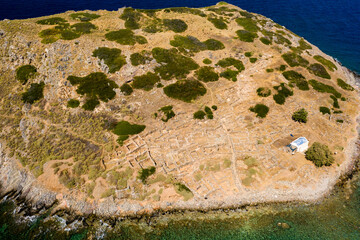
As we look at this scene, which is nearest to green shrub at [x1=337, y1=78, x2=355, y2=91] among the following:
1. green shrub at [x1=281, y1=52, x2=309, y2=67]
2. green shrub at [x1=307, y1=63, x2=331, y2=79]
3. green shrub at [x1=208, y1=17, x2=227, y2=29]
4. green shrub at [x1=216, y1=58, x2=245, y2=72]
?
green shrub at [x1=307, y1=63, x2=331, y2=79]

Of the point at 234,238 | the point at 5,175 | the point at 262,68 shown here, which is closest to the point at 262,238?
the point at 234,238

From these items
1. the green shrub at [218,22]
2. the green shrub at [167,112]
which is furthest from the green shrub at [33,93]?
the green shrub at [218,22]

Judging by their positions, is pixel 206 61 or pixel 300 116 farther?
pixel 206 61

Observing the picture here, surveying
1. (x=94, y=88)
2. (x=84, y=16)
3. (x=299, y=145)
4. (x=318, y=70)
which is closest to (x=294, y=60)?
(x=318, y=70)

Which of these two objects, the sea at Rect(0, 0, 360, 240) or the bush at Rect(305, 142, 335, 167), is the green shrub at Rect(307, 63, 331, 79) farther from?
the sea at Rect(0, 0, 360, 240)

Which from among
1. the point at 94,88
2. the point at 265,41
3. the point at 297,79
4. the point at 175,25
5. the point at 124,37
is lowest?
the point at 297,79

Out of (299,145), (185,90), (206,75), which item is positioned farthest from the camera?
(206,75)

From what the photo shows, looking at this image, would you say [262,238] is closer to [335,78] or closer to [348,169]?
[348,169]

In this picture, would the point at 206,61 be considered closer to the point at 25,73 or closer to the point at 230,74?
the point at 230,74
